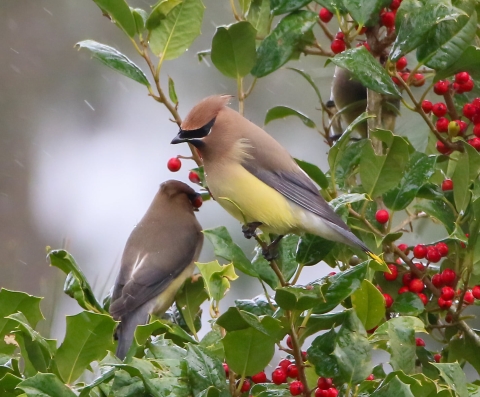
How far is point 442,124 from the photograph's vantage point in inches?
93.4

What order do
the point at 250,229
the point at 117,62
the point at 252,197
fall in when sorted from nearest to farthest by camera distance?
the point at 117,62, the point at 250,229, the point at 252,197

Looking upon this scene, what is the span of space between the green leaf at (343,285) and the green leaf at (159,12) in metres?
0.83

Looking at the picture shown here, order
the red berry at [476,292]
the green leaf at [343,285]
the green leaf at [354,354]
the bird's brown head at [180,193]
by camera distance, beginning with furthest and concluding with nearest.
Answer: the bird's brown head at [180,193] < the red berry at [476,292] < the green leaf at [343,285] < the green leaf at [354,354]

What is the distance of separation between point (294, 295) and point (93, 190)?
14.9 ft

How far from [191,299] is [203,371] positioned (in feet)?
2.36

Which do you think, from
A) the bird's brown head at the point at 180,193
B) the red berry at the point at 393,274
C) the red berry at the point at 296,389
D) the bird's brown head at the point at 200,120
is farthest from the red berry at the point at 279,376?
the bird's brown head at the point at 180,193

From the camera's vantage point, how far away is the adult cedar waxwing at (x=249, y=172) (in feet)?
8.84

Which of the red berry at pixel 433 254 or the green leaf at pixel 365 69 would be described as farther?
the red berry at pixel 433 254

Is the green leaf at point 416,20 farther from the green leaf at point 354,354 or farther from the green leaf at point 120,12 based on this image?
the green leaf at point 354,354

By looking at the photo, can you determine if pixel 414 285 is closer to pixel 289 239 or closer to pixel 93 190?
pixel 289 239

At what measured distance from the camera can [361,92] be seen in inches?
125

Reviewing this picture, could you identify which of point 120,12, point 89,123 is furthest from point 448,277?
point 89,123

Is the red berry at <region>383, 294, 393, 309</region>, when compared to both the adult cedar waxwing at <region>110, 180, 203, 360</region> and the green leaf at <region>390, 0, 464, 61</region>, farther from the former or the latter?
the adult cedar waxwing at <region>110, 180, 203, 360</region>

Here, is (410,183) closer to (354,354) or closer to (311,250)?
(311,250)
